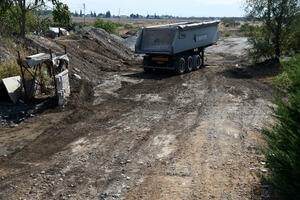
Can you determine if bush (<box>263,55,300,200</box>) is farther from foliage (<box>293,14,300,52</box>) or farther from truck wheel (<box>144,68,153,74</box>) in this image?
foliage (<box>293,14,300,52</box>)

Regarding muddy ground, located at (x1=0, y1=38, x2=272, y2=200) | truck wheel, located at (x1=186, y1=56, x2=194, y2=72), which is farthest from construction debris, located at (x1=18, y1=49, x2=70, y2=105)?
truck wheel, located at (x1=186, y1=56, x2=194, y2=72)

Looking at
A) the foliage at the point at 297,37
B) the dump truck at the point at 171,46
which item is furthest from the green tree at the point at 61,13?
the foliage at the point at 297,37

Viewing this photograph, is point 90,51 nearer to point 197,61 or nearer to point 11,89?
point 197,61

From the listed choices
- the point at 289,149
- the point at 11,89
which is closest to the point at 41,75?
the point at 11,89

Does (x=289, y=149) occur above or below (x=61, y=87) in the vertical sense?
above

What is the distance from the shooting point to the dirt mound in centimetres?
1588

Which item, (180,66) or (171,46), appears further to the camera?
(180,66)

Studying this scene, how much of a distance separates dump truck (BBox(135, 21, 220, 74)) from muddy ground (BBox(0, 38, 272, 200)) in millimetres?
3564

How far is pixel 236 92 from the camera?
12.6m

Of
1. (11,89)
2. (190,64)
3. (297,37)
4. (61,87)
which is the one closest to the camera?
(11,89)

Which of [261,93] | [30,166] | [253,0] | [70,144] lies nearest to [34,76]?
[70,144]

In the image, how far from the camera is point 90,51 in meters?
20.3

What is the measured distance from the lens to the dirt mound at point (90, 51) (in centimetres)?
1588

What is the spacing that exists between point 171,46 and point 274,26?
7.13 meters
